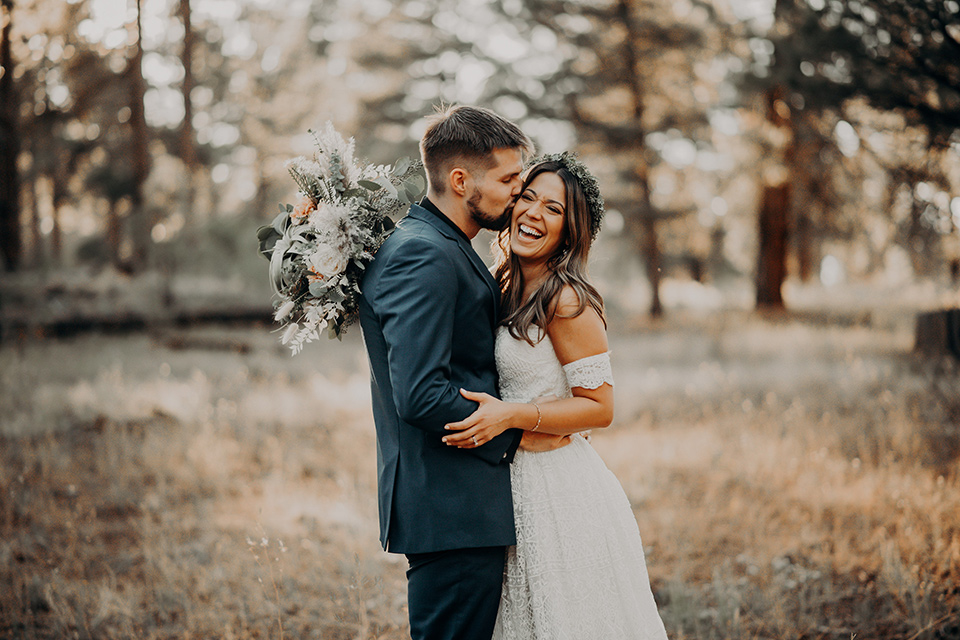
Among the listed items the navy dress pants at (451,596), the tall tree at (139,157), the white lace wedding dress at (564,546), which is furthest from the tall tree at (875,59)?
the tall tree at (139,157)

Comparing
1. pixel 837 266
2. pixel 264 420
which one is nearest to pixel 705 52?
pixel 264 420

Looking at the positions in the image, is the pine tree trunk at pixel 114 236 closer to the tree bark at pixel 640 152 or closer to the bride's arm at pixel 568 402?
the tree bark at pixel 640 152

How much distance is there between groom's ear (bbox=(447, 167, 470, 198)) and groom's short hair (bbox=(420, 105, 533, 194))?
19mm

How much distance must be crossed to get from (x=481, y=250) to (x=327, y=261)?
40.2 feet

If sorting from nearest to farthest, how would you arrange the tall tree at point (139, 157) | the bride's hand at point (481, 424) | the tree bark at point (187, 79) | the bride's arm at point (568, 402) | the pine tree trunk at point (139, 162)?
the bride's hand at point (481, 424) → the bride's arm at point (568, 402) → the tree bark at point (187, 79) → the tall tree at point (139, 157) → the pine tree trunk at point (139, 162)

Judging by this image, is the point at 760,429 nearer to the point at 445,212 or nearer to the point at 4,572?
the point at 445,212

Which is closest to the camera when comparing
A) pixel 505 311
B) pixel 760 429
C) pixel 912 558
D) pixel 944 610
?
pixel 505 311

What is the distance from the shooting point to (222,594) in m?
4.03

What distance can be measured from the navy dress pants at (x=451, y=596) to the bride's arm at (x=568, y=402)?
1.39 ft

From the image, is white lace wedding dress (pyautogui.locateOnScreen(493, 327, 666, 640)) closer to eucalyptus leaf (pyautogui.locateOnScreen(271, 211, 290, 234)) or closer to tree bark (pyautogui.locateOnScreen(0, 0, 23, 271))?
eucalyptus leaf (pyautogui.locateOnScreen(271, 211, 290, 234))

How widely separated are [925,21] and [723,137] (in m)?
8.61

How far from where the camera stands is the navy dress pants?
2223 millimetres

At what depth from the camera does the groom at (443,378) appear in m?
2.10

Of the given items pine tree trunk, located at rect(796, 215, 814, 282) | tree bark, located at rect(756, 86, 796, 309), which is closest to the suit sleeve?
tree bark, located at rect(756, 86, 796, 309)
